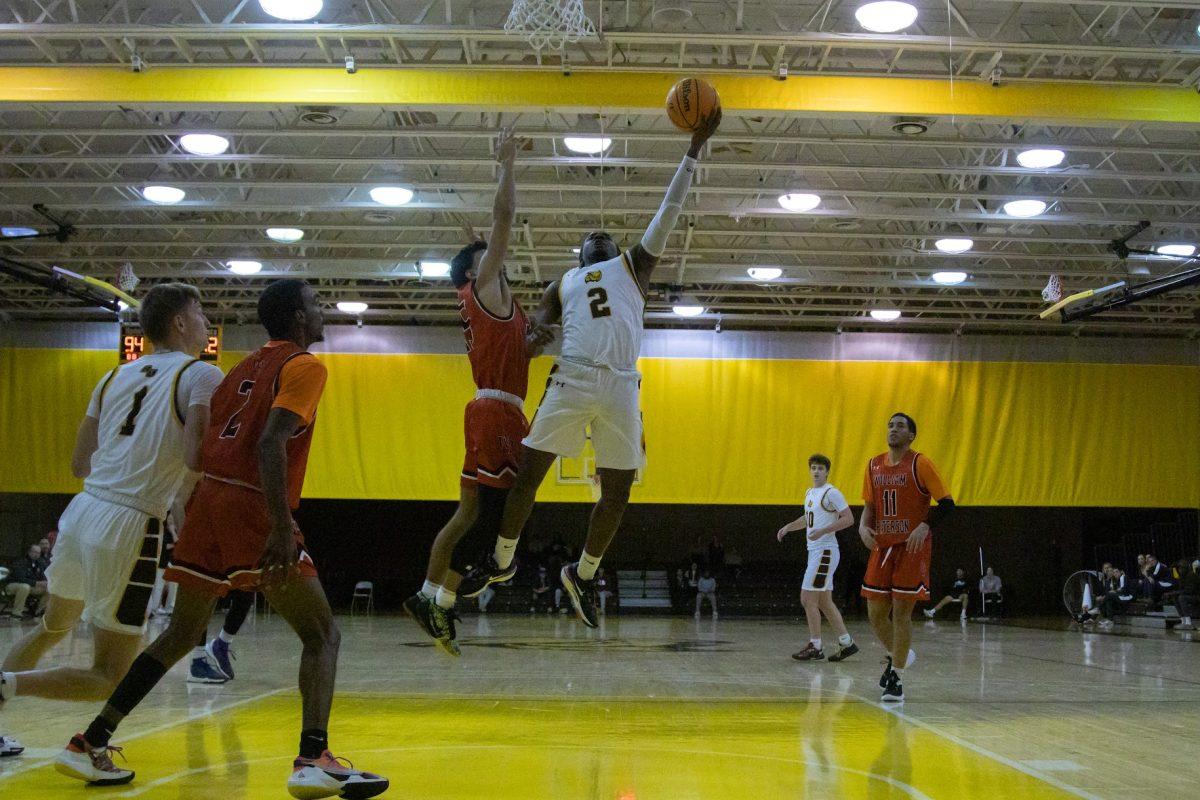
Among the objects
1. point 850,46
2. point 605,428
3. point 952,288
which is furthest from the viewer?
point 952,288

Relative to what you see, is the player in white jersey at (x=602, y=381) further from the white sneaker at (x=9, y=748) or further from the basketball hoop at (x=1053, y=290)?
the basketball hoop at (x=1053, y=290)

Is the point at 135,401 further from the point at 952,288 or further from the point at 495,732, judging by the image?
the point at 952,288

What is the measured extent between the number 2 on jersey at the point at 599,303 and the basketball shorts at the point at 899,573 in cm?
375

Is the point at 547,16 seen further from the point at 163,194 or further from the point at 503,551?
the point at 163,194

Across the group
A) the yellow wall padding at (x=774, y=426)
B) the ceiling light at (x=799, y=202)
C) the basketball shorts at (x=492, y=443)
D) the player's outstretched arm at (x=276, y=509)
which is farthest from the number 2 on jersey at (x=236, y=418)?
the yellow wall padding at (x=774, y=426)

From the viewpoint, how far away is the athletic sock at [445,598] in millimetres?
6031

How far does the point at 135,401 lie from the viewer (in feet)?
16.4

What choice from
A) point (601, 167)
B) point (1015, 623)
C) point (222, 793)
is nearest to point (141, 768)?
point (222, 793)

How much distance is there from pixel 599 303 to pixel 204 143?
1082cm

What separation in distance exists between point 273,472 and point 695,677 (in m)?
6.56

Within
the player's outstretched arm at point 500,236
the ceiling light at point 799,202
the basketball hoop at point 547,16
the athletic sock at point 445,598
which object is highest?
the ceiling light at point 799,202

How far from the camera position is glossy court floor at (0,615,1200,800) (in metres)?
4.88

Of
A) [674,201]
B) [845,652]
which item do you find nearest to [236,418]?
[674,201]

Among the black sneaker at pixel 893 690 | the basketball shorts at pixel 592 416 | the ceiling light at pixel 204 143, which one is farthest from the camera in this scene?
the ceiling light at pixel 204 143
